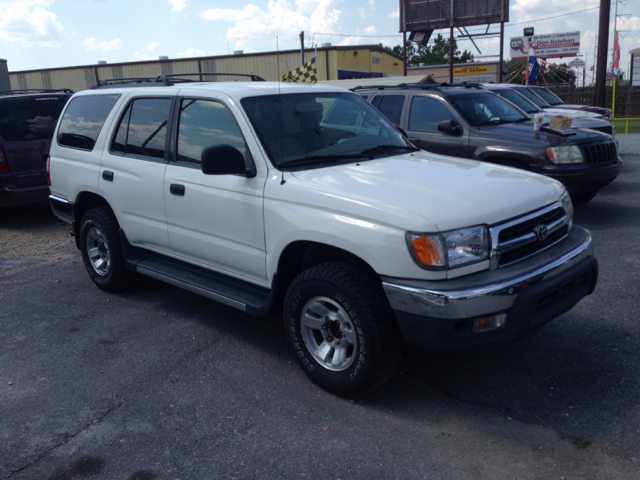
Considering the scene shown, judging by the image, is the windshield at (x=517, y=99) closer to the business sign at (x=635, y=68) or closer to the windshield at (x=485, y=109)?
the windshield at (x=485, y=109)

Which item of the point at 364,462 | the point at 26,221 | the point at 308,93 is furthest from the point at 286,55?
the point at 364,462

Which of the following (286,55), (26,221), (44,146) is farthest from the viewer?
(286,55)

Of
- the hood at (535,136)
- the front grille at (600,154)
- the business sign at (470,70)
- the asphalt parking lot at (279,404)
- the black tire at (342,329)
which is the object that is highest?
the business sign at (470,70)

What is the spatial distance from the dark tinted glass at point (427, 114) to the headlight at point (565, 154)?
A: 1.42 metres

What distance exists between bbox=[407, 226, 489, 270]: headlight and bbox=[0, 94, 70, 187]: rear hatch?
6808 mm

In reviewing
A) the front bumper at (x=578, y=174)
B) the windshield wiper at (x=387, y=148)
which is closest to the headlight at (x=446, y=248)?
the windshield wiper at (x=387, y=148)

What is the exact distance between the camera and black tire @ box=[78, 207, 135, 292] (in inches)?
202

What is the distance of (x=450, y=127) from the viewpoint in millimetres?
7133

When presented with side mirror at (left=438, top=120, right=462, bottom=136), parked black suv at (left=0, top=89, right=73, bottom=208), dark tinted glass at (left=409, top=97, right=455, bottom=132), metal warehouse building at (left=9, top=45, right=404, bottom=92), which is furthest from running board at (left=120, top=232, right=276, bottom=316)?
metal warehouse building at (left=9, top=45, right=404, bottom=92)

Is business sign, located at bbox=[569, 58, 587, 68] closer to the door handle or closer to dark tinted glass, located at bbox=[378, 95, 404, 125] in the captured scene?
dark tinted glass, located at bbox=[378, 95, 404, 125]

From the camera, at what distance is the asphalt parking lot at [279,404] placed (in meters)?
2.92

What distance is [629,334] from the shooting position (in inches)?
163

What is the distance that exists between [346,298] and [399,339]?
38cm

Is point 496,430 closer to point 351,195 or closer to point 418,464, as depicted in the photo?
point 418,464
